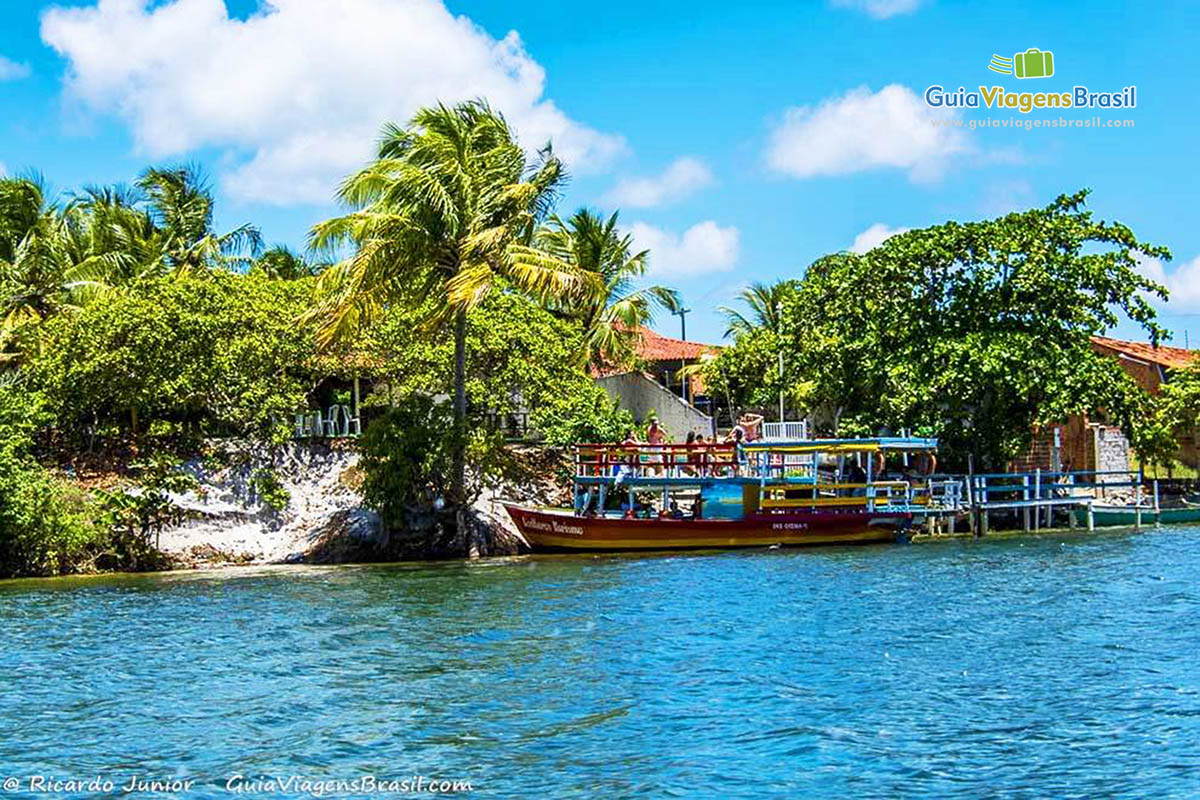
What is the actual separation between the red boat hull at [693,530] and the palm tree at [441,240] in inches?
76.7

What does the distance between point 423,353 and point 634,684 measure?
770 inches

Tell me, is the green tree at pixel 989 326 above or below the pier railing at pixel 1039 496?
above

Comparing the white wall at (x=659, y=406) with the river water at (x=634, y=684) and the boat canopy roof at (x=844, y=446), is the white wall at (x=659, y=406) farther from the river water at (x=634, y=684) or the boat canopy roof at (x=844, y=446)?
the river water at (x=634, y=684)

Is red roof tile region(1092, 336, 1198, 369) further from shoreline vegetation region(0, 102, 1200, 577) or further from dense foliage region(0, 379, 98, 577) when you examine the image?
dense foliage region(0, 379, 98, 577)

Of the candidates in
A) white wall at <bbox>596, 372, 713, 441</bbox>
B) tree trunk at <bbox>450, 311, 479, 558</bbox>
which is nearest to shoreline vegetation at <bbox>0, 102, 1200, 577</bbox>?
tree trunk at <bbox>450, 311, 479, 558</bbox>

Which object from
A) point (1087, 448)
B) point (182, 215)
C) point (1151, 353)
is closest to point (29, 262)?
point (182, 215)

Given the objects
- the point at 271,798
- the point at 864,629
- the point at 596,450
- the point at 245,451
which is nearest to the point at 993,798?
the point at 271,798

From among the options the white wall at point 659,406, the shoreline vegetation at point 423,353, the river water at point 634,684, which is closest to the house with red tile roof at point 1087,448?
the shoreline vegetation at point 423,353

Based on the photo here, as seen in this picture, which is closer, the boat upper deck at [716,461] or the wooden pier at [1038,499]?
the boat upper deck at [716,461]

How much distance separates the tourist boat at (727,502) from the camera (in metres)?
30.7

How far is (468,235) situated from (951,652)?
17058mm

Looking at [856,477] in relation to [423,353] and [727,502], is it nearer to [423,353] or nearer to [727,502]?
[727,502]

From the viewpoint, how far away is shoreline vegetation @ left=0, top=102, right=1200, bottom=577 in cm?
2964

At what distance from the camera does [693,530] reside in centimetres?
3105
